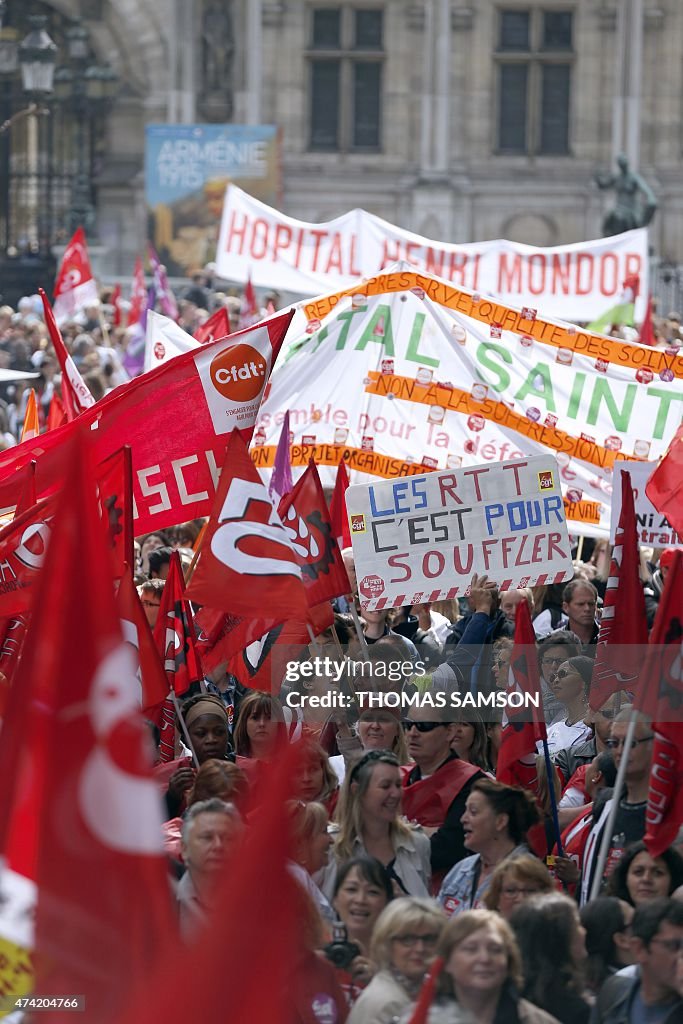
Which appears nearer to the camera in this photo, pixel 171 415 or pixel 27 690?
pixel 27 690

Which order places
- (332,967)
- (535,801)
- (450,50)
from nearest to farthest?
1. (332,967)
2. (535,801)
3. (450,50)

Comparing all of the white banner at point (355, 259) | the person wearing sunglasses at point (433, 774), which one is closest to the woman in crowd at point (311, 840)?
the person wearing sunglasses at point (433, 774)

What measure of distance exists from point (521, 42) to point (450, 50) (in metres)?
1.09

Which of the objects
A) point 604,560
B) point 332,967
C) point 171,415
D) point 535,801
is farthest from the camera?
point 604,560

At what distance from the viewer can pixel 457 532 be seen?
8219 millimetres

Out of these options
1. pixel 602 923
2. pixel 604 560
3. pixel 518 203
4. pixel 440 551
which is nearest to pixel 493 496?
pixel 440 551

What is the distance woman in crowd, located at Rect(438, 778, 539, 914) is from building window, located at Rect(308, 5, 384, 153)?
976 inches

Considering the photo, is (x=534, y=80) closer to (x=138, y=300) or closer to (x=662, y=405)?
(x=138, y=300)

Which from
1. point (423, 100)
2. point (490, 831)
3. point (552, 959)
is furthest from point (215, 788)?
point (423, 100)

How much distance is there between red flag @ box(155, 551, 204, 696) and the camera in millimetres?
7875

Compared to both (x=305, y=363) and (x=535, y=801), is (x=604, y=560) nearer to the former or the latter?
(x=305, y=363)

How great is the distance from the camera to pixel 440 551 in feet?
26.9

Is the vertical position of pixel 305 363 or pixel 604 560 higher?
pixel 305 363

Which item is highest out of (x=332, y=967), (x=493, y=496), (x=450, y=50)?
(x=450, y=50)
